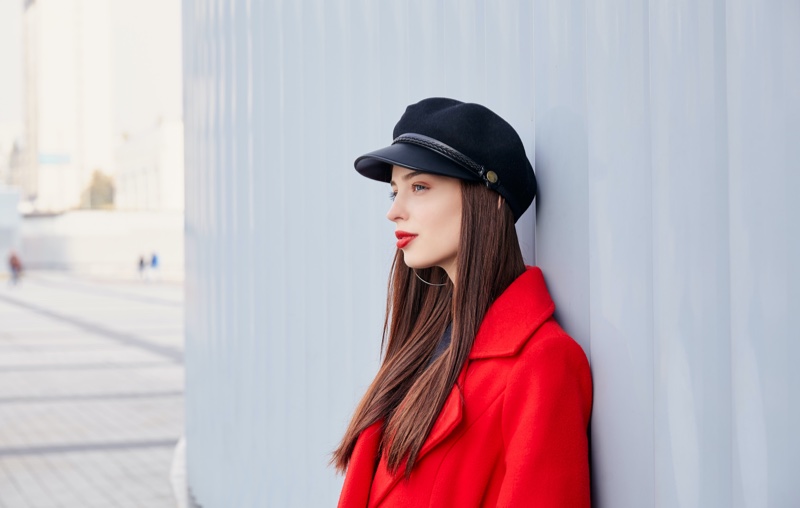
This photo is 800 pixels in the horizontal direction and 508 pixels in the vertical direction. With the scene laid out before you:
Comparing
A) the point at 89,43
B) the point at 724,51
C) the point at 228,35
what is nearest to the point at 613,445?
the point at 724,51

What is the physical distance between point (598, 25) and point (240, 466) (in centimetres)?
344

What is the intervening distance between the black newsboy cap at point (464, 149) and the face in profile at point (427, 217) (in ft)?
0.23

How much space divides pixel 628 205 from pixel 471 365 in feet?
1.37

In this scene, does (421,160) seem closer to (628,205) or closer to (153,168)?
(628,205)

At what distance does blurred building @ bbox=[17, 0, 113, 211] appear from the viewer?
220ft

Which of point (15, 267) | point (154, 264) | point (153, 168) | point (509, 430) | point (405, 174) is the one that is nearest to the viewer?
point (509, 430)

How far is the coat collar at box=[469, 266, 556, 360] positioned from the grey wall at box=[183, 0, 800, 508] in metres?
0.12

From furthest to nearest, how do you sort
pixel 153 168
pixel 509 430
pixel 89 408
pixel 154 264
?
pixel 153 168
pixel 154 264
pixel 89 408
pixel 509 430

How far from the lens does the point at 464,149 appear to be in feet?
5.46

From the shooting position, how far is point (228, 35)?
466 cm

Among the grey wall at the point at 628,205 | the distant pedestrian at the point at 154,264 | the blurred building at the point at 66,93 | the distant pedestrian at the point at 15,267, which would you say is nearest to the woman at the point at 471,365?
the grey wall at the point at 628,205

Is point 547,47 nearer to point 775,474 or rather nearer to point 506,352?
point 506,352

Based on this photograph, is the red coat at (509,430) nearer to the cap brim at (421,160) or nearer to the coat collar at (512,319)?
the coat collar at (512,319)

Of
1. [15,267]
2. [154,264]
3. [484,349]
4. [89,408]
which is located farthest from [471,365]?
[154,264]
